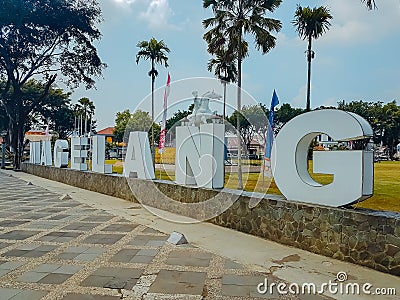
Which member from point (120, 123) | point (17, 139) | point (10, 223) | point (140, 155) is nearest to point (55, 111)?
point (120, 123)

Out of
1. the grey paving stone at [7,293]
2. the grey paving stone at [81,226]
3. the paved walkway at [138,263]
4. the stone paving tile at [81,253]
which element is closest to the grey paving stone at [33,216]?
the paved walkway at [138,263]

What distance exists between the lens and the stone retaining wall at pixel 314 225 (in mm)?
4895

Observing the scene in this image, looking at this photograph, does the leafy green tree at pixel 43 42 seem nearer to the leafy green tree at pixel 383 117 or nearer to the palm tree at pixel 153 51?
the palm tree at pixel 153 51

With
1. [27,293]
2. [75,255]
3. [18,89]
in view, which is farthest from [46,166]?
[27,293]

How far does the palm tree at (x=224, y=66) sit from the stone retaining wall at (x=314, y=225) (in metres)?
8.93

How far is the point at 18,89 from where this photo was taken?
26219 millimetres

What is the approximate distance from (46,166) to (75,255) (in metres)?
16.1

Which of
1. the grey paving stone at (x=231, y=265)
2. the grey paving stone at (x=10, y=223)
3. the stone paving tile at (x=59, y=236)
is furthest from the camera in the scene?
the grey paving stone at (x=10, y=223)

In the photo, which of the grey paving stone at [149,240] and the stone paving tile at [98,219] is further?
the stone paving tile at [98,219]

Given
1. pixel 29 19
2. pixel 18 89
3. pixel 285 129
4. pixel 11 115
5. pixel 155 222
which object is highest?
pixel 29 19

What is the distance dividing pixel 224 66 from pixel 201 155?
10792 millimetres

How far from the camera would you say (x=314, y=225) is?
581cm

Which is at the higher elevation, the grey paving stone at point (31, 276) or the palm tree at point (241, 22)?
the palm tree at point (241, 22)

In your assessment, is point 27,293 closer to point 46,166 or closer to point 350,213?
point 350,213
